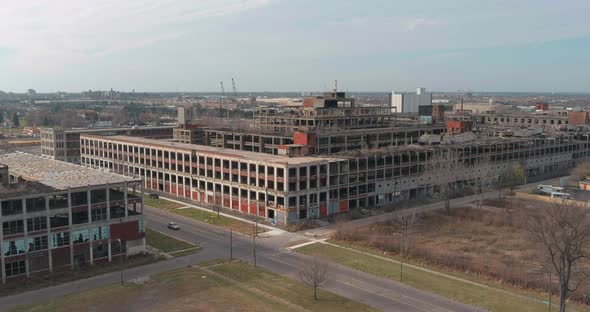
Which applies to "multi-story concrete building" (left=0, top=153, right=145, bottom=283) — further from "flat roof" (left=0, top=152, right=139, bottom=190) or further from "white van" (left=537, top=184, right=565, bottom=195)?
"white van" (left=537, top=184, right=565, bottom=195)

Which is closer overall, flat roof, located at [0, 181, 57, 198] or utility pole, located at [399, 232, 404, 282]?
flat roof, located at [0, 181, 57, 198]

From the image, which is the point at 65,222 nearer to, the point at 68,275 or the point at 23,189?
the point at 23,189

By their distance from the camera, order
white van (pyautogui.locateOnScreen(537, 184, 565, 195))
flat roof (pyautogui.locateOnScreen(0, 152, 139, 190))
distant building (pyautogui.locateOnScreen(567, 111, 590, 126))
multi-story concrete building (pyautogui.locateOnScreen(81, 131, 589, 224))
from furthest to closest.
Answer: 1. distant building (pyautogui.locateOnScreen(567, 111, 590, 126))
2. white van (pyautogui.locateOnScreen(537, 184, 565, 195))
3. multi-story concrete building (pyautogui.locateOnScreen(81, 131, 589, 224))
4. flat roof (pyautogui.locateOnScreen(0, 152, 139, 190))

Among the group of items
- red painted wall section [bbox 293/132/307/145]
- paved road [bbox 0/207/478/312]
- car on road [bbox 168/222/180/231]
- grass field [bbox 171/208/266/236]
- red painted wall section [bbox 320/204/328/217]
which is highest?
red painted wall section [bbox 293/132/307/145]

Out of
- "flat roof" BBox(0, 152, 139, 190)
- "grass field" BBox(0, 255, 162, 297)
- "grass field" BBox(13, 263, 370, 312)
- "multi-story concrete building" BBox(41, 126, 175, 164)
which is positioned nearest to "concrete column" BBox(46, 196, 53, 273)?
"grass field" BBox(0, 255, 162, 297)

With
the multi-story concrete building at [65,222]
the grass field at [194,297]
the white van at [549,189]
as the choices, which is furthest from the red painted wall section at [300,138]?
the white van at [549,189]

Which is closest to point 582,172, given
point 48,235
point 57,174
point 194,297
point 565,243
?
point 565,243
